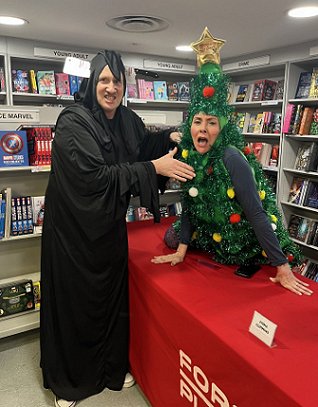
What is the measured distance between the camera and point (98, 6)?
211cm

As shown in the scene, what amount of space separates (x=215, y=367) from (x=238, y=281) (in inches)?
18.4

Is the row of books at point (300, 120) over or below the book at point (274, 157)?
over

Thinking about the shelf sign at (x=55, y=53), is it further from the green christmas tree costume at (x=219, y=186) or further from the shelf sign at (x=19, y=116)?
the green christmas tree costume at (x=219, y=186)

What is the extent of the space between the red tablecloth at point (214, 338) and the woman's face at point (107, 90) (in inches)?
31.9

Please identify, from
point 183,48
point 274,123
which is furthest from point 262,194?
point 274,123

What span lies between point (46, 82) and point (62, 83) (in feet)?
0.51

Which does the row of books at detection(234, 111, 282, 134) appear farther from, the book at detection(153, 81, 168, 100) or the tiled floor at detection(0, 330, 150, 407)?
the tiled floor at detection(0, 330, 150, 407)

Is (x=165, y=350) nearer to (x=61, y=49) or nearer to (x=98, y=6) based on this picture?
(x=98, y=6)

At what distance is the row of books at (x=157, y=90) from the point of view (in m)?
3.85

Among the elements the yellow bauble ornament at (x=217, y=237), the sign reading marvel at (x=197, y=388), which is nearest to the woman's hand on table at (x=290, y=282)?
the yellow bauble ornament at (x=217, y=237)

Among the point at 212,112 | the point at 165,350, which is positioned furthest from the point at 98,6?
the point at 165,350

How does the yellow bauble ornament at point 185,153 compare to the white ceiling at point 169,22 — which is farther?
the white ceiling at point 169,22

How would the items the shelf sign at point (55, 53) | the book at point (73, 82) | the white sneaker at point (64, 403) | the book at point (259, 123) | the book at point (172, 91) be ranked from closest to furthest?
the white sneaker at point (64, 403) → the shelf sign at point (55, 53) → the book at point (73, 82) → the book at point (259, 123) → the book at point (172, 91)

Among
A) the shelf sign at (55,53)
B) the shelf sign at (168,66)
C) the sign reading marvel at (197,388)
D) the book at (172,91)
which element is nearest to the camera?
the sign reading marvel at (197,388)
